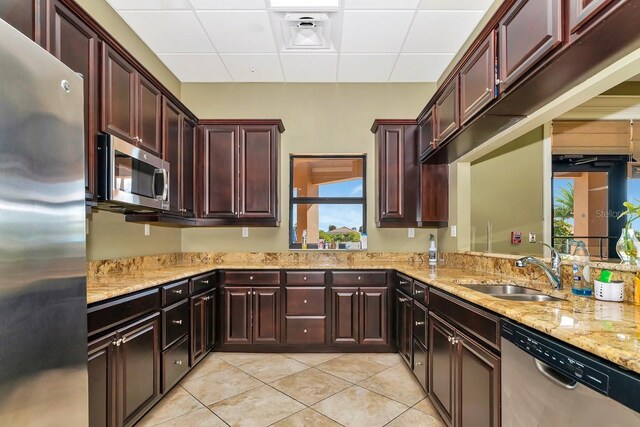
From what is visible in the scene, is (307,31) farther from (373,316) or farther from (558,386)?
(558,386)

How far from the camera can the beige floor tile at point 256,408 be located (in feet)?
7.21

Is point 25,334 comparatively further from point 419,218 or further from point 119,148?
point 419,218

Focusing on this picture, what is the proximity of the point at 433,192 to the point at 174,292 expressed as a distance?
2685 millimetres

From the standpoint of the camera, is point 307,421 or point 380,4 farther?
point 380,4

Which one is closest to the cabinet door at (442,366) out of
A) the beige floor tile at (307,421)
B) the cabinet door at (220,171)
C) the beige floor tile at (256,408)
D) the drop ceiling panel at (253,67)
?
the beige floor tile at (307,421)

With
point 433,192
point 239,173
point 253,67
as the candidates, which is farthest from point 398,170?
point 253,67

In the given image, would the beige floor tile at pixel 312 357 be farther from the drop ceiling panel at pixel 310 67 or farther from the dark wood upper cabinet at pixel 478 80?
the drop ceiling panel at pixel 310 67

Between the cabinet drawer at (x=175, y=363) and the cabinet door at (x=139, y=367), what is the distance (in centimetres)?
9

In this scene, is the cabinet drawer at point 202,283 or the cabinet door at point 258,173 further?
the cabinet door at point 258,173

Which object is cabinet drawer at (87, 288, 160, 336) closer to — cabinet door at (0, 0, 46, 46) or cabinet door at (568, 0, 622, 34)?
cabinet door at (0, 0, 46, 46)

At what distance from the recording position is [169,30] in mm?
3047

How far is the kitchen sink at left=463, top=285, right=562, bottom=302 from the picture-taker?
1857mm

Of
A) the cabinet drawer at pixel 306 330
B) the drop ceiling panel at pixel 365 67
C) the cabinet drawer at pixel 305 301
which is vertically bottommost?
the cabinet drawer at pixel 306 330

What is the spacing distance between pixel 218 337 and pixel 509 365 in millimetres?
2745
